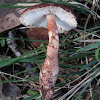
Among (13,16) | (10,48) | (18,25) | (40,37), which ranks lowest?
(10,48)

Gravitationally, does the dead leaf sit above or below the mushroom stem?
above

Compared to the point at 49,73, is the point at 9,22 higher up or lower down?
higher up

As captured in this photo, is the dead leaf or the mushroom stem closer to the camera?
the mushroom stem

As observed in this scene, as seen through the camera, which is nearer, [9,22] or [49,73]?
[49,73]

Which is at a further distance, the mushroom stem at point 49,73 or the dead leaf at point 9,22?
the dead leaf at point 9,22

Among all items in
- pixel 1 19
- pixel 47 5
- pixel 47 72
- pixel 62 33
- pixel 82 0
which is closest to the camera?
pixel 47 5

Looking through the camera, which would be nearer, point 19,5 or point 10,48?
point 19,5

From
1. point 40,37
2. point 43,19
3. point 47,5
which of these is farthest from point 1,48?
point 47,5

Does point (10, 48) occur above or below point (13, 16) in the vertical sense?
below

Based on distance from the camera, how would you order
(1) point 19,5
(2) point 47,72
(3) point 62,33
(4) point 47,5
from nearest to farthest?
(4) point 47,5 → (2) point 47,72 → (1) point 19,5 → (3) point 62,33

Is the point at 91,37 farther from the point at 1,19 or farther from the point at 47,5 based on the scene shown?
the point at 1,19

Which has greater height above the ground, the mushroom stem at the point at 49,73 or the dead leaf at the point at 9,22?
the dead leaf at the point at 9,22
